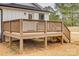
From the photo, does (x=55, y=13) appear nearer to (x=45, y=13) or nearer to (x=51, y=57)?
(x=45, y=13)

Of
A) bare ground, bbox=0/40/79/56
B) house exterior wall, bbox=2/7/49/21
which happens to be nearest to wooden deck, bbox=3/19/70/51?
bare ground, bbox=0/40/79/56

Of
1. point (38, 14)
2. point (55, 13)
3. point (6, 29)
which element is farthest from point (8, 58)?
point (38, 14)

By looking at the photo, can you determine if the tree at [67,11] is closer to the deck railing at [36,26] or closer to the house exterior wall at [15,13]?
the deck railing at [36,26]

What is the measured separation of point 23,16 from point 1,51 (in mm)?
3847

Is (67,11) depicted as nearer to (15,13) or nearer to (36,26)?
(36,26)

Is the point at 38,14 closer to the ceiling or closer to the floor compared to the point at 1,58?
closer to the ceiling

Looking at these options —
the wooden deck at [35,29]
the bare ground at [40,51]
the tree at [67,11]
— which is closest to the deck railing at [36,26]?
the wooden deck at [35,29]

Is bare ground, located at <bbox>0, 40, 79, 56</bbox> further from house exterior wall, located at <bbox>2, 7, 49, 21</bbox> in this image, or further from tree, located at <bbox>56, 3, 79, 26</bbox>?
house exterior wall, located at <bbox>2, 7, 49, 21</bbox>

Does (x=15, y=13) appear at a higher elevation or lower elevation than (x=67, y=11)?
lower

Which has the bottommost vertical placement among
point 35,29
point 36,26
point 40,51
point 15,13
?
point 40,51

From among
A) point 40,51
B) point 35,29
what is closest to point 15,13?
point 35,29

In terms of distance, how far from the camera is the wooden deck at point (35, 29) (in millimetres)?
6961

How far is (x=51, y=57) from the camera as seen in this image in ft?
20.8

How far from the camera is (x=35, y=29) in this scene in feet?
27.1
